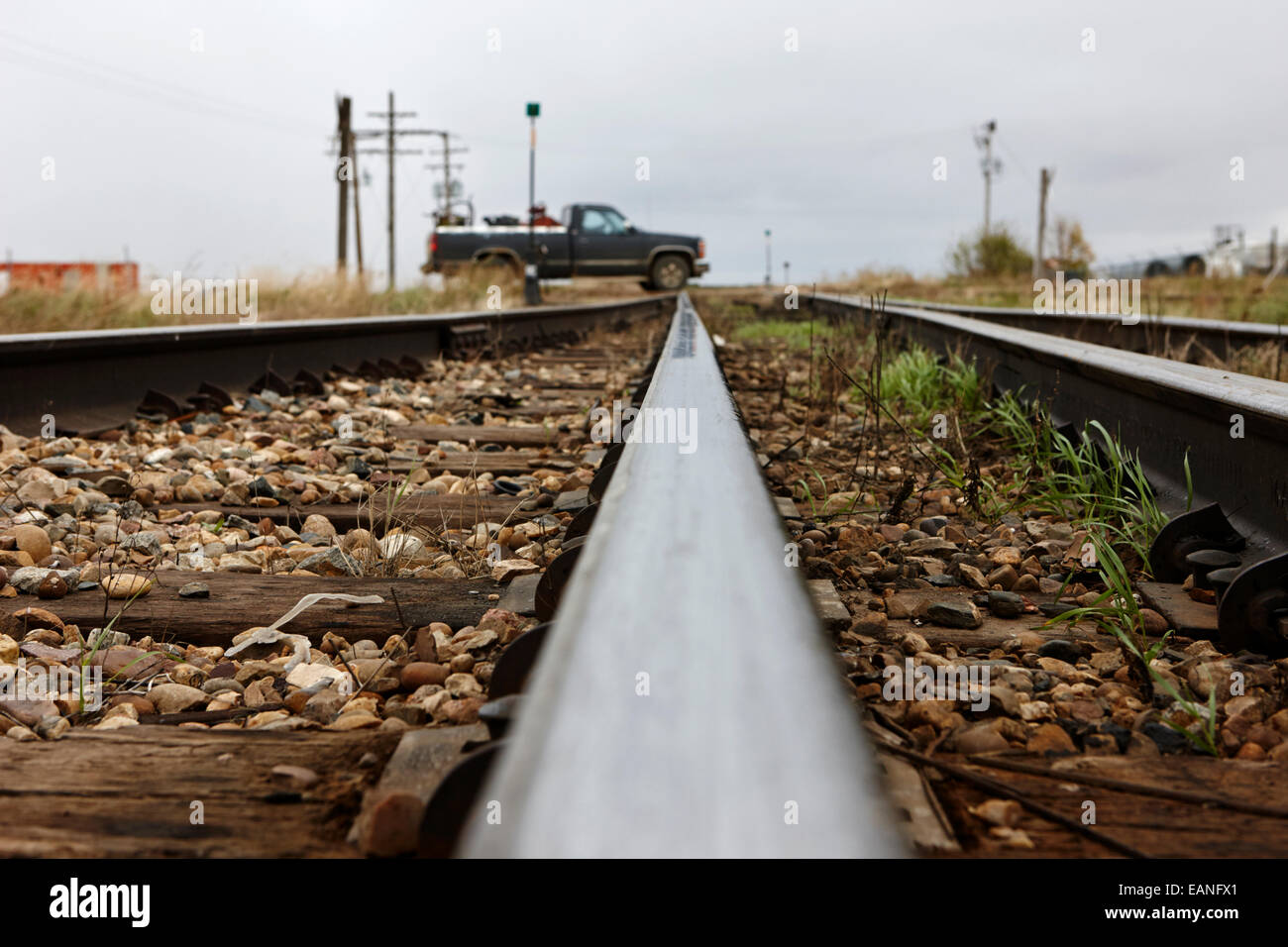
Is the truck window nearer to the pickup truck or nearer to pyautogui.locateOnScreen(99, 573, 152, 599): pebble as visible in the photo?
the pickup truck

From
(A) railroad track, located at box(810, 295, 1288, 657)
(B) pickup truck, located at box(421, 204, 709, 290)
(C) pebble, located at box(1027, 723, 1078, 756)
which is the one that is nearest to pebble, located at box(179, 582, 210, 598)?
(C) pebble, located at box(1027, 723, 1078, 756)

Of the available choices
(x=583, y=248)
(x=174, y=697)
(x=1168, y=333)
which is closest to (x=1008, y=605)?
(x=174, y=697)

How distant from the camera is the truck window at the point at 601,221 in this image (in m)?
23.8

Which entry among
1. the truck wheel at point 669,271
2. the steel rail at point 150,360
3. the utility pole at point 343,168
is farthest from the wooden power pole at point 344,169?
the steel rail at point 150,360

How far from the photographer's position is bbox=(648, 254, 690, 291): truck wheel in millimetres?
24000

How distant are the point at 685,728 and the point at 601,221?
24004 mm

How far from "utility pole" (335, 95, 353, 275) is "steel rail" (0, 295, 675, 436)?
62.4ft

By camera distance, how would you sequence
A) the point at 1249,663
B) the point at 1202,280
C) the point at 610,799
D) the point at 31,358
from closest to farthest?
the point at 610,799
the point at 1249,663
the point at 31,358
the point at 1202,280

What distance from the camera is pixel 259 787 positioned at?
118 cm

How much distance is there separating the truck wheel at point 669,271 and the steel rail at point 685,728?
2344cm

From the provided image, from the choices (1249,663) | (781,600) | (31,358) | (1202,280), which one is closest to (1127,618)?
(1249,663)

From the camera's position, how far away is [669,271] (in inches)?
946
